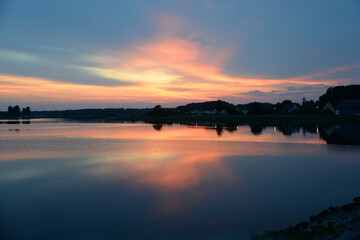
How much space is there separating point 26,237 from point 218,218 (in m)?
7.92

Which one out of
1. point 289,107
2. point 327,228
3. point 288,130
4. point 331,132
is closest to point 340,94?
point 289,107

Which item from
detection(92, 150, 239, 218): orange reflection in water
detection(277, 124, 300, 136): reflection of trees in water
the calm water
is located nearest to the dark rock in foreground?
the calm water

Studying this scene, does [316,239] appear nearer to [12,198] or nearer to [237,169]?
[237,169]

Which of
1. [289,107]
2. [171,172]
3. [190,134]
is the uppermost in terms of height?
[289,107]

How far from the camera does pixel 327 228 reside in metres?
9.16

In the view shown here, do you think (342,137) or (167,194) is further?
(342,137)

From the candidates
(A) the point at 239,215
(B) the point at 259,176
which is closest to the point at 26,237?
(A) the point at 239,215

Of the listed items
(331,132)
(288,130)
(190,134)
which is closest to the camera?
(331,132)

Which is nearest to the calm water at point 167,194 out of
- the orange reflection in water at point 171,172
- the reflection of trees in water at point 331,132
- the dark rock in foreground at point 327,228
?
the orange reflection in water at point 171,172

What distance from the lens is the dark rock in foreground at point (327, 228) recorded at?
848 cm

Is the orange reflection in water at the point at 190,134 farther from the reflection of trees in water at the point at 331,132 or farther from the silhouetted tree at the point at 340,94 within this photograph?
the silhouetted tree at the point at 340,94

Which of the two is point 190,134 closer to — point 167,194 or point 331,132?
point 331,132

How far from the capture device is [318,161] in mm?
22266

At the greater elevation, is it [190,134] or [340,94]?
[340,94]
